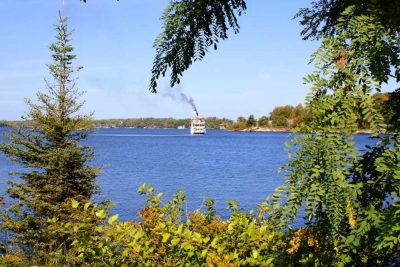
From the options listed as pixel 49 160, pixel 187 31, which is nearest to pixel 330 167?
pixel 187 31

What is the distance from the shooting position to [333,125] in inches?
71.9

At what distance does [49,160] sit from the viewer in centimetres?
1700

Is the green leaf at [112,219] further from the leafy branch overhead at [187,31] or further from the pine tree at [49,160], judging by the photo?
the pine tree at [49,160]

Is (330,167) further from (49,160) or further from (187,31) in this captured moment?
(49,160)

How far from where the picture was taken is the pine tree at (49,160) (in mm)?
16531

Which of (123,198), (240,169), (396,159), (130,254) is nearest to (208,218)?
(130,254)

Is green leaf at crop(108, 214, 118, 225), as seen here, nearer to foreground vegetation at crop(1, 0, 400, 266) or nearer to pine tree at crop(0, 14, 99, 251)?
foreground vegetation at crop(1, 0, 400, 266)

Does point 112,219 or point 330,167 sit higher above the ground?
point 330,167

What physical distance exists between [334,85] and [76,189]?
17.1 m

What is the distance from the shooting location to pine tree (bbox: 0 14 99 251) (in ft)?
54.2

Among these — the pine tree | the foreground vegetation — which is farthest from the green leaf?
the pine tree

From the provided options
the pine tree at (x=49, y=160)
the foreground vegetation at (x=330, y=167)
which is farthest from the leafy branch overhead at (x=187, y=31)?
the pine tree at (x=49, y=160)

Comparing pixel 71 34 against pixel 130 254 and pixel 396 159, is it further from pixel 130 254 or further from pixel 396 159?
pixel 396 159

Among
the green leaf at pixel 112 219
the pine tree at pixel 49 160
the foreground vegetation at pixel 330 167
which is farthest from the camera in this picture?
the pine tree at pixel 49 160
